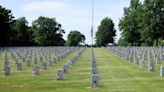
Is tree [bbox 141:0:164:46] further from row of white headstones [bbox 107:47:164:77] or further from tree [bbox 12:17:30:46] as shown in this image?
tree [bbox 12:17:30:46]

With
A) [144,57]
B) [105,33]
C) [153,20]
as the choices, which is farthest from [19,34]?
[144,57]

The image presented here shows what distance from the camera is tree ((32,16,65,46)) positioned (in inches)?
6124

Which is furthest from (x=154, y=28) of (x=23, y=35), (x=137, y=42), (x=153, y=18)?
(x=23, y=35)

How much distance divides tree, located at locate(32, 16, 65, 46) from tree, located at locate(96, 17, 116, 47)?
14304mm

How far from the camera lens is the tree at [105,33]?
16688 cm

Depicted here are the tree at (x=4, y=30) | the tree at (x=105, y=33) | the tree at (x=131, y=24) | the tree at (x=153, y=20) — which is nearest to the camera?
the tree at (x=153, y=20)

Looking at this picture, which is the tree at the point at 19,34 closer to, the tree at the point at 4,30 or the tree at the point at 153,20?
the tree at the point at 4,30

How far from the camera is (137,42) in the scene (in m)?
110

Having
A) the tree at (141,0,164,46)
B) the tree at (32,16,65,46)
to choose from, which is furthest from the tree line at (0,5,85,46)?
the tree at (141,0,164,46)

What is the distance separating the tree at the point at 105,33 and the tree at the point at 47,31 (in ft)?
46.9

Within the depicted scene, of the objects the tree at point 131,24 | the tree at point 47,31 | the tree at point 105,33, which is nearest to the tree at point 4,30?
the tree at point 131,24

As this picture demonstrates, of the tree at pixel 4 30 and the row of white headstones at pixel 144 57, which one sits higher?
the tree at pixel 4 30

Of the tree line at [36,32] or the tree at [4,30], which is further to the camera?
the tree line at [36,32]

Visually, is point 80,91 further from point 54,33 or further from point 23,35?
point 54,33
